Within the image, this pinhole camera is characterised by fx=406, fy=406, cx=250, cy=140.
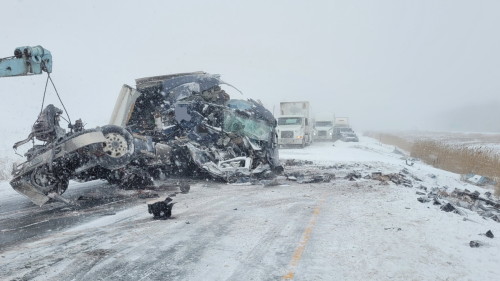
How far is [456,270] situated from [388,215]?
2.41 metres

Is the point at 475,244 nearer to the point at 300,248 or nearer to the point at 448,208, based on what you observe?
the point at 300,248

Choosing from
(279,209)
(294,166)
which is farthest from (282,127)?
(279,209)

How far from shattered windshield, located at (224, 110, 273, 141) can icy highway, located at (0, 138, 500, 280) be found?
2899 millimetres

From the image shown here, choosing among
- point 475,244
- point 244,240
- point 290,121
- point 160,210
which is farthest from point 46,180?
point 290,121

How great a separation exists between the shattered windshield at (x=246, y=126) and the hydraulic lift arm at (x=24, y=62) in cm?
487

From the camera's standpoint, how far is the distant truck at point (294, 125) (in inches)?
1014

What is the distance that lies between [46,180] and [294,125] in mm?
20555

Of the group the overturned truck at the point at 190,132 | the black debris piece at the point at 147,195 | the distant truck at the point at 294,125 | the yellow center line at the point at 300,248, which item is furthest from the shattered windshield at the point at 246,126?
the distant truck at the point at 294,125

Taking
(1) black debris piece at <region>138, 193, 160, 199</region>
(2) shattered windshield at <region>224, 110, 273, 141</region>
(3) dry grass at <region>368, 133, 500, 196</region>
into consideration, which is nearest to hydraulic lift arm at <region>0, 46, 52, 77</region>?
(1) black debris piece at <region>138, 193, 160, 199</region>

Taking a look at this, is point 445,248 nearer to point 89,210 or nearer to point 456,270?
point 456,270

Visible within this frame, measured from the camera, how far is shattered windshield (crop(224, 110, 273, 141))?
10656mm

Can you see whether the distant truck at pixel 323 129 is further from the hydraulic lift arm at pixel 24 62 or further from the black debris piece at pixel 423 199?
the hydraulic lift arm at pixel 24 62

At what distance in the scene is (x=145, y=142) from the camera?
8805mm

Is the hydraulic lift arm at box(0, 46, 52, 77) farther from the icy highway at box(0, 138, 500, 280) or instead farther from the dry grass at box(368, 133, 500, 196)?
the dry grass at box(368, 133, 500, 196)
